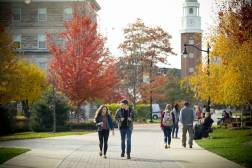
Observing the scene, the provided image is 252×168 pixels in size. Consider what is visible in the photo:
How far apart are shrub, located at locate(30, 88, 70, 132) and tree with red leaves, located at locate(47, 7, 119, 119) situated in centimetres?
230

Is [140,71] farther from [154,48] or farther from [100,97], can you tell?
[100,97]

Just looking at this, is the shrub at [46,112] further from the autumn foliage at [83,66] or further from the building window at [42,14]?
the building window at [42,14]

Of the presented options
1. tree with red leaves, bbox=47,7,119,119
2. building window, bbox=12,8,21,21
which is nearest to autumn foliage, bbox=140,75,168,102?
building window, bbox=12,8,21,21

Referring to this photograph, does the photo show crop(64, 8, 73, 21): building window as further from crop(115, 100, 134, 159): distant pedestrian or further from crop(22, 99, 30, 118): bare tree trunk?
crop(115, 100, 134, 159): distant pedestrian

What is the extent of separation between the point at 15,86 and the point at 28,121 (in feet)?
36.3

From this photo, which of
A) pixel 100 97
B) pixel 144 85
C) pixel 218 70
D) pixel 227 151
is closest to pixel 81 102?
pixel 100 97

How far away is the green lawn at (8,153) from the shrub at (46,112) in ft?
57.4

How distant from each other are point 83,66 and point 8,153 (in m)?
21.9

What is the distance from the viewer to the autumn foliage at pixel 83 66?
1639 inches

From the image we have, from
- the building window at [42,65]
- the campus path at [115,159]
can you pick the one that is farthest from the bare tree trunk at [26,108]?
the campus path at [115,159]

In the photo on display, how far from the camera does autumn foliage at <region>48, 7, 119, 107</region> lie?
137ft

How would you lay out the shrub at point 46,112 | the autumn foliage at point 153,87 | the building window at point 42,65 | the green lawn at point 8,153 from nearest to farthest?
the green lawn at point 8,153
the shrub at point 46,112
the building window at point 42,65
the autumn foliage at point 153,87

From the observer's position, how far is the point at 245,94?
30.8 meters

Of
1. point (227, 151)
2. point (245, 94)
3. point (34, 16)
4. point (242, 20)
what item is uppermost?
point (34, 16)
